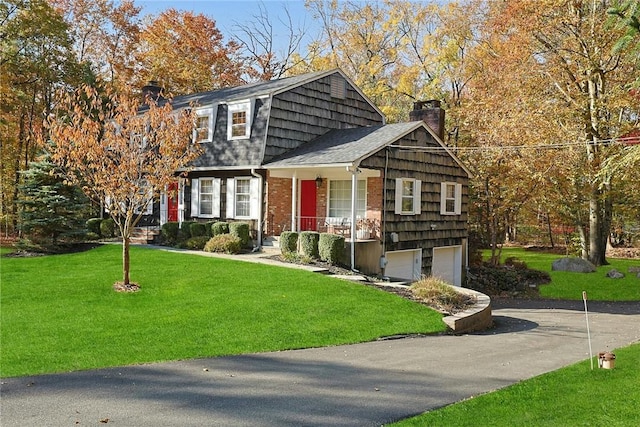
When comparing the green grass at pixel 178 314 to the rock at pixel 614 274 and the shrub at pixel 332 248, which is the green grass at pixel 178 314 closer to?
the shrub at pixel 332 248

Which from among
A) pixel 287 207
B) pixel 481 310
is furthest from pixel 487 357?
pixel 287 207

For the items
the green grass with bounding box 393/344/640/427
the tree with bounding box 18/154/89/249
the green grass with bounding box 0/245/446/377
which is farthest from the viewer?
the tree with bounding box 18/154/89/249

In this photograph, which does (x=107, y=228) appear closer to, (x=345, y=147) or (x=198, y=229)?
(x=198, y=229)

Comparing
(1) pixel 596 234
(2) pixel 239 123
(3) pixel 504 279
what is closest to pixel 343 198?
(2) pixel 239 123

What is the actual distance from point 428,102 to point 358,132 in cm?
392

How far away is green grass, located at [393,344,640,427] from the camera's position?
5762 mm

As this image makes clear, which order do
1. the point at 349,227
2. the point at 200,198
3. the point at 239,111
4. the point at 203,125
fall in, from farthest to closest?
1. the point at 203,125
2. the point at 200,198
3. the point at 239,111
4. the point at 349,227

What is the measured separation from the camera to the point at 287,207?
A: 66.3ft

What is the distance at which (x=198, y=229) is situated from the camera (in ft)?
66.9

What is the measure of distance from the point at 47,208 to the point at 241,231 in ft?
22.6

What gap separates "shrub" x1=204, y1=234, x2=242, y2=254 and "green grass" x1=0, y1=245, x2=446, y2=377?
2.88m

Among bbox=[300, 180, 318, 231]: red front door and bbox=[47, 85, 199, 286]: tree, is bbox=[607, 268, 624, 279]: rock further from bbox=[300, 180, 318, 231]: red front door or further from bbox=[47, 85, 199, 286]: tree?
bbox=[47, 85, 199, 286]: tree

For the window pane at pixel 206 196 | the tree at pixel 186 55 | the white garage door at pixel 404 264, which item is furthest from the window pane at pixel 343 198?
the tree at pixel 186 55

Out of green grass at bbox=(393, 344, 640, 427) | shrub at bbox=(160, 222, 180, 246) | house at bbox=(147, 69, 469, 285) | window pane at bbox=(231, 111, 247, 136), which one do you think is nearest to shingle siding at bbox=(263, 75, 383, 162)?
house at bbox=(147, 69, 469, 285)
